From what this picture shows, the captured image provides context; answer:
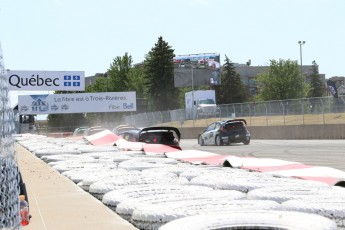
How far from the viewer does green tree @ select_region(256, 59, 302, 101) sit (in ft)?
330

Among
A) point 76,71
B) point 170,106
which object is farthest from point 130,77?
point 76,71

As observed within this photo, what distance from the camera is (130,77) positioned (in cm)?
10081

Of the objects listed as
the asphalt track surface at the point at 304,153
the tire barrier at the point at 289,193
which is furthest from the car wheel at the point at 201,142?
the tire barrier at the point at 289,193

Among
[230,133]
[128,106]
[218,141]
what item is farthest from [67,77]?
[230,133]

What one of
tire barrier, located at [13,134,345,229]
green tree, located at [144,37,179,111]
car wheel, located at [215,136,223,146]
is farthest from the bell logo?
tire barrier, located at [13,134,345,229]

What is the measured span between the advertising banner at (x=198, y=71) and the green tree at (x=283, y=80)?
1003cm

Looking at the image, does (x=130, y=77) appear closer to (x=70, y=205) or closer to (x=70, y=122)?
(x=70, y=122)

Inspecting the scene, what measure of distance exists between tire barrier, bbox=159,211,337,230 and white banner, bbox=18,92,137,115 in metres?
59.1

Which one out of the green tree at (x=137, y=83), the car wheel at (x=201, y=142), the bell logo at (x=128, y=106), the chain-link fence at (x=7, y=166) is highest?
the green tree at (x=137, y=83)

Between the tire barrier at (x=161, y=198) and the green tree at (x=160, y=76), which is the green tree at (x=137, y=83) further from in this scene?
the tire barrier at (x=161, y=198)

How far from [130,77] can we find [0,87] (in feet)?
322

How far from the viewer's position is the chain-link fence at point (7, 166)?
3.09 metres

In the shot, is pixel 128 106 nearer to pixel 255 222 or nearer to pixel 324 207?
pixel 324 207

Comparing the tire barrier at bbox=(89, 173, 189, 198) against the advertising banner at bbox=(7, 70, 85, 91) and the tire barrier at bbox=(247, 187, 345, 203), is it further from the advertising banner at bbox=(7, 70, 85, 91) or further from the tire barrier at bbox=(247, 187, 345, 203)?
the advertising banner at bbox=(7, 70, 85, 91)
